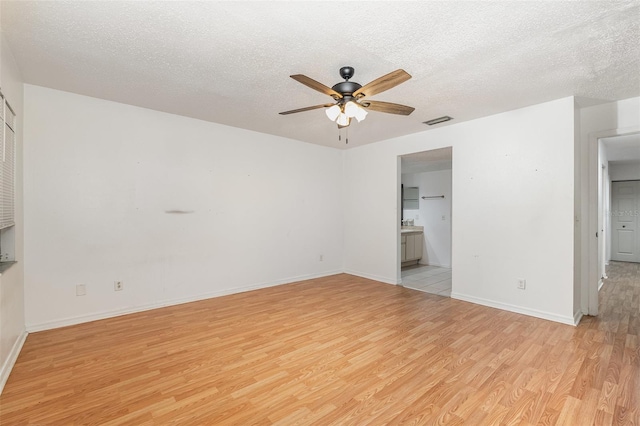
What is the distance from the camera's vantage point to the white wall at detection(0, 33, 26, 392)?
86.0 inches

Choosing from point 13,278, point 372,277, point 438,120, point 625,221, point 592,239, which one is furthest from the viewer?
point 625,221

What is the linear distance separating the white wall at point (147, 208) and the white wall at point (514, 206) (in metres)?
2.62

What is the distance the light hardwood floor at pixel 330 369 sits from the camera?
1825mm

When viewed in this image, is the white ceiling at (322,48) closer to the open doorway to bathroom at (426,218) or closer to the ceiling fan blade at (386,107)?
the ceiling fan blade at (386,107)

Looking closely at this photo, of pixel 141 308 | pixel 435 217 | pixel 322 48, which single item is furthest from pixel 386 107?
pixel 435 217

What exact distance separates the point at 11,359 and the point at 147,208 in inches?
74.4

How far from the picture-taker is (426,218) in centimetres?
724

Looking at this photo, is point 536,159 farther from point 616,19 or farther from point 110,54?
point 110,54

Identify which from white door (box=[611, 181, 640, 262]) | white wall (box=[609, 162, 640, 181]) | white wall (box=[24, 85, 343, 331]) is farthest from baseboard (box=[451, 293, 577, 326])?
white wall (box=[609, 162, 640, 181])

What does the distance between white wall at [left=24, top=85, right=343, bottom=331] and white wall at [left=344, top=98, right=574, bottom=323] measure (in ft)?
8.59

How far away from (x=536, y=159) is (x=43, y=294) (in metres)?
5.76

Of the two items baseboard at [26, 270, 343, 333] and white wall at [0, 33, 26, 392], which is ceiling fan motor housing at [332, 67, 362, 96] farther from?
baseboard at [26, 270, 343, 333]

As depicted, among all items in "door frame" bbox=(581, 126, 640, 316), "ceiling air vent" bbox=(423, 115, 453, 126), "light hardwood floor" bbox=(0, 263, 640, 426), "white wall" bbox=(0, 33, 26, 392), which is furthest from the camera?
"ceiling air vent" bbox=(423, 115, 453, 126)

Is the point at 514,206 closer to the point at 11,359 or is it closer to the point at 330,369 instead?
the point at 330,369
